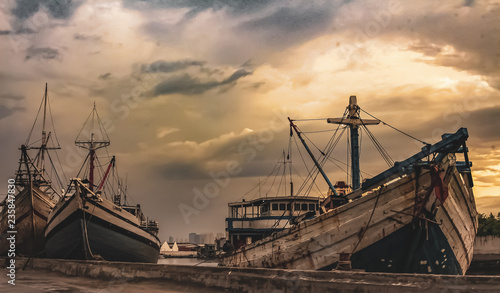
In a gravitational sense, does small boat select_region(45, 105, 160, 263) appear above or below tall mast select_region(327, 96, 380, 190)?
below

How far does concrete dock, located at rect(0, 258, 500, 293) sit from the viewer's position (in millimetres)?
6008

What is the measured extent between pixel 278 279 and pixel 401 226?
26.8 ft

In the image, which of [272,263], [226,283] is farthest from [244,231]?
[226,283]

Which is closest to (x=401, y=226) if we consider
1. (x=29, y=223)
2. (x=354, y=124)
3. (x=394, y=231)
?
(x=394, y=231)

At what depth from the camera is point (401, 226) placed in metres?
14.6

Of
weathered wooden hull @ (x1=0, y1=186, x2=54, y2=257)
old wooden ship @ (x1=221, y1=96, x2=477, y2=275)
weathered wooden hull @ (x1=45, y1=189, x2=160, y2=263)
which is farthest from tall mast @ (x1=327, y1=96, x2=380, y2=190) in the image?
weathered wooden hull @ (x1=0, y1=186, x2=54, y2=257)

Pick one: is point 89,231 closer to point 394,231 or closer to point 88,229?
point 88,229

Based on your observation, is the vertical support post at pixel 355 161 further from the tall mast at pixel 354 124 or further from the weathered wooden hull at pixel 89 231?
the weathered wooden hull at pixel 89 231

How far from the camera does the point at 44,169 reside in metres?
39.2

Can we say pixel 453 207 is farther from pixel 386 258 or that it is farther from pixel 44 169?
pixel 44 169

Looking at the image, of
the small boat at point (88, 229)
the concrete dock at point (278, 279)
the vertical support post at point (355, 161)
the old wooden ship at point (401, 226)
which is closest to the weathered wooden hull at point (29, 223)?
the small boat at point (88, 229)

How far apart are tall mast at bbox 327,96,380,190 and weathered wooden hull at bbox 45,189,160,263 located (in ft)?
47.0

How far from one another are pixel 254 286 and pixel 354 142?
22507 mm

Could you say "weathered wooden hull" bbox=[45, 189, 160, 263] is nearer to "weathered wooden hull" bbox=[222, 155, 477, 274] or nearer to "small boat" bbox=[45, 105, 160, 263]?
"small boat" bbox=[45, 105, 160, 263]
